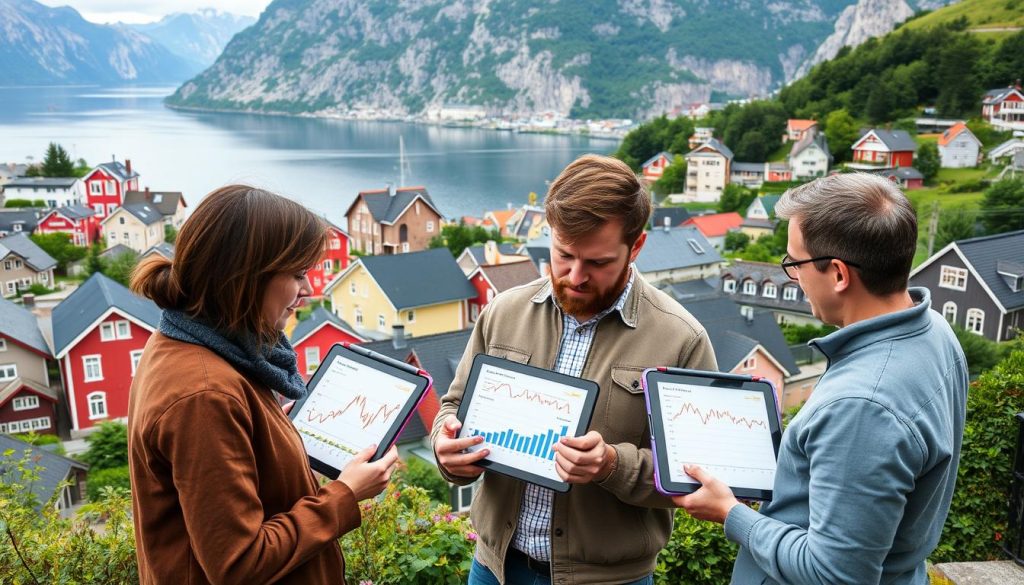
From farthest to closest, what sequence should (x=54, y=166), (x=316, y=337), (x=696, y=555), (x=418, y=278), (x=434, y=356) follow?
(x=54, y=166) < (x=418, y=278) < (x=316, y=337) < (x=434, y=356) < (x=696, y=555)

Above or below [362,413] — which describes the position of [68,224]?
below

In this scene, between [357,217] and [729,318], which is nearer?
[729,318]

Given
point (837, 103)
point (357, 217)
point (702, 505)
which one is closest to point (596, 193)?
point (702, 505)

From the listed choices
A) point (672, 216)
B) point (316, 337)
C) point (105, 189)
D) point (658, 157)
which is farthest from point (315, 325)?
point (658, 157)

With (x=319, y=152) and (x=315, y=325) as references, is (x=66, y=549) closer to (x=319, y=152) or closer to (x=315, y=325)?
(x=315, y=325)

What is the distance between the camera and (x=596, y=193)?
2.27 meters

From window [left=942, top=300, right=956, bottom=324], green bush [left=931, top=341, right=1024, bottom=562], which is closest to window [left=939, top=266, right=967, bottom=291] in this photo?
window [left=942, top=300, right=956, bottom=324]

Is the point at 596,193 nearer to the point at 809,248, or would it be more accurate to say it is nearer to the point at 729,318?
the point at 809,248

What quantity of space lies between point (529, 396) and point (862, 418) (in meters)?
1.00

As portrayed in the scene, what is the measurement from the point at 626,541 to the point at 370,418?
0.93 meters

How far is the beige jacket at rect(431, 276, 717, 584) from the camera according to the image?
7.55 feet

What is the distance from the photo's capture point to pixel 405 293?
26.2 m

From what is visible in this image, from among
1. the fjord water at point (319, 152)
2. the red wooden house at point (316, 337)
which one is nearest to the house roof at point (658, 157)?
the fjord water at point (319, 152)

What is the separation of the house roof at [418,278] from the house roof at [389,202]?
47.4ft
